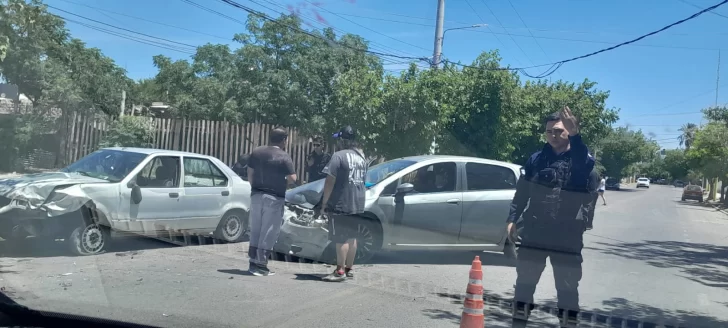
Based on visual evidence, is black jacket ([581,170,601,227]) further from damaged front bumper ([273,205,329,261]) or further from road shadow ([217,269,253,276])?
road shadow ([217,269,253,276])

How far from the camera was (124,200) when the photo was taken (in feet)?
27.7

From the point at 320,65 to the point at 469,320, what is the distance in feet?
49.7

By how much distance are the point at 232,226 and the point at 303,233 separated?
77.0 inches

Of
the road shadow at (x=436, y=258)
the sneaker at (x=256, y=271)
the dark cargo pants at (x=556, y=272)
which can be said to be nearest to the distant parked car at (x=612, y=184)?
the road shadow at (x=436, y=258)

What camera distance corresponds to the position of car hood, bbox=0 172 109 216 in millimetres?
7805

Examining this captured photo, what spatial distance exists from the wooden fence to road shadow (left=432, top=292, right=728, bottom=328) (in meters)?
10.1

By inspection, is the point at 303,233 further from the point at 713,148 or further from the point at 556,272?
the point at 713,148

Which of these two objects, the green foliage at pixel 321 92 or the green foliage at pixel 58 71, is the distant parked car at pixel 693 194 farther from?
the green foliage at pixel 58 71

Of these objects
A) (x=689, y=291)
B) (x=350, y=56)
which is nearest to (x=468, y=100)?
(x=350, y=56)

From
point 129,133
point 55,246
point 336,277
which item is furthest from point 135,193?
point 129,133

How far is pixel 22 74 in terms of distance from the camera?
18.1 m

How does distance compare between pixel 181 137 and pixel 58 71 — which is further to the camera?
pixel 58 71

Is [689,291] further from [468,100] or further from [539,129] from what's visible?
[539,129]

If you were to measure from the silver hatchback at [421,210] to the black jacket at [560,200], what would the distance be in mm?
3227
